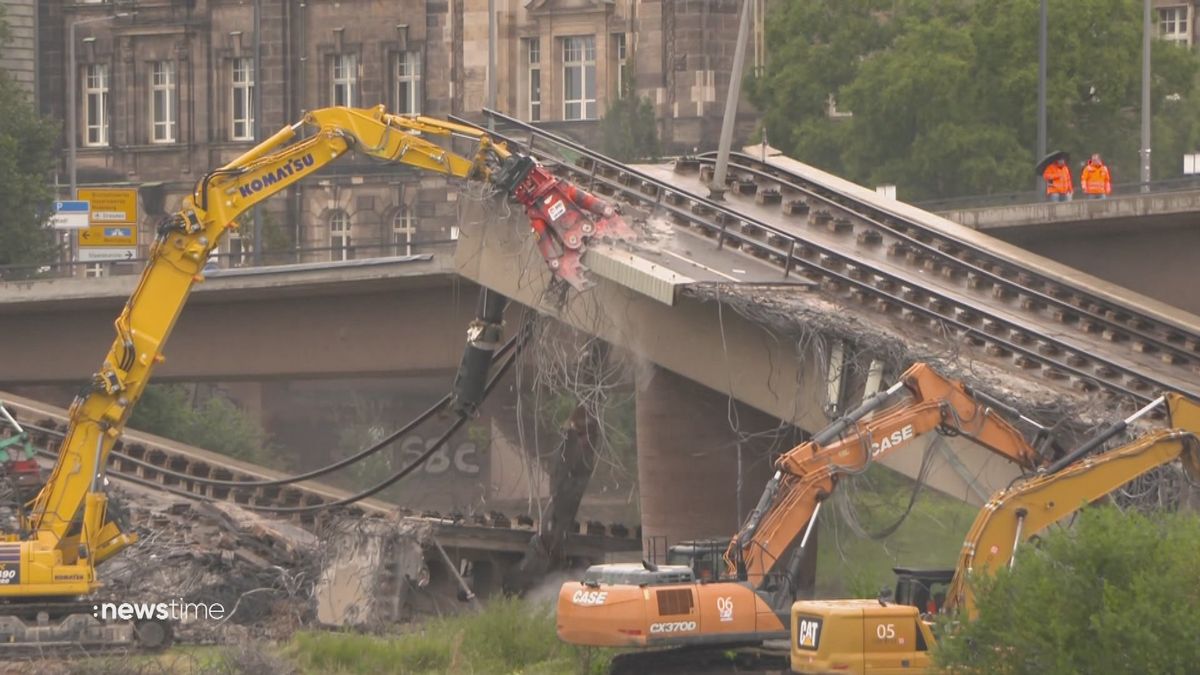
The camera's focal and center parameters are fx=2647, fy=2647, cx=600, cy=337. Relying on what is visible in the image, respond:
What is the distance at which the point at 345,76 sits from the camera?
91.1m

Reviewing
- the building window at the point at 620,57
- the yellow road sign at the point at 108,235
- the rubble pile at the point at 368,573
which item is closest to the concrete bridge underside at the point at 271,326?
the rubble pile at the point at 368,573

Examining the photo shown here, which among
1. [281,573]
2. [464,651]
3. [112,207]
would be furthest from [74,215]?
[464,651]

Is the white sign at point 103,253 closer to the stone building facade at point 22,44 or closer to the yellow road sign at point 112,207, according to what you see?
the yellow road sign at point 112,207

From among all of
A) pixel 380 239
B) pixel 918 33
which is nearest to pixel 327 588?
pixel 918 33

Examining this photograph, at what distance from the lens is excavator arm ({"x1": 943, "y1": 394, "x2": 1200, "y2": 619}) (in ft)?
84.2

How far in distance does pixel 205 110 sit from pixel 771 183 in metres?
51.4

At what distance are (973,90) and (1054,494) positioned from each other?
135 feet

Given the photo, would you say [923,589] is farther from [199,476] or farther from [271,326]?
[271,326]

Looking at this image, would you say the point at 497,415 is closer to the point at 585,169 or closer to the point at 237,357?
the point at 237,357

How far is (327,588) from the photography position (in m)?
34.5

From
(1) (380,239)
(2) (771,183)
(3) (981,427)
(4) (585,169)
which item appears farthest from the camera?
(1) (380,239)

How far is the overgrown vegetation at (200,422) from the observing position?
64250 millimetres

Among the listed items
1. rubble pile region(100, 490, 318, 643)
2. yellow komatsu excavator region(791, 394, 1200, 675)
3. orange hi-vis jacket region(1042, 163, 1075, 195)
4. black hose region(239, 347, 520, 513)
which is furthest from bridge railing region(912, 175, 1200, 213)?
yellow komatsu excavator region(791, 394, 1200, 675)

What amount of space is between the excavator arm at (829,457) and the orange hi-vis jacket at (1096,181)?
2123cm
